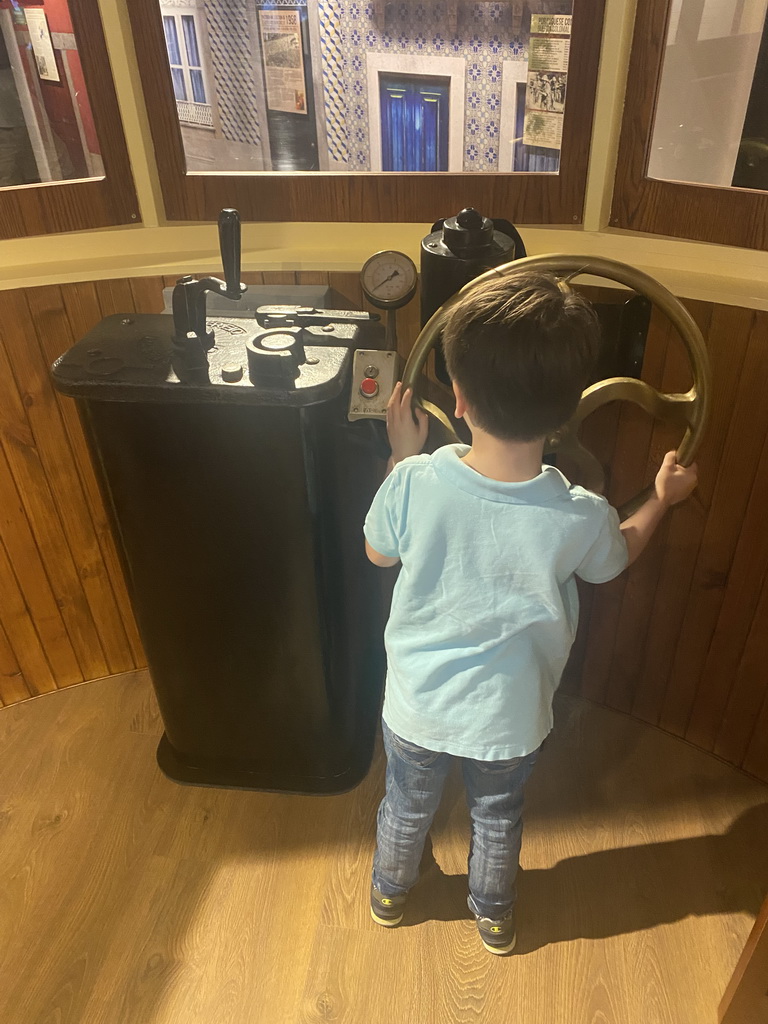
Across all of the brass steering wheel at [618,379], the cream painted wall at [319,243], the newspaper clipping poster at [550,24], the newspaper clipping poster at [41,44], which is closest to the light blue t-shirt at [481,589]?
the brass steering wheel at [618,379]

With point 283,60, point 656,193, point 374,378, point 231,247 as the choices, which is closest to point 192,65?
point 283,60

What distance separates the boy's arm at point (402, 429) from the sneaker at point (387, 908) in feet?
2.30

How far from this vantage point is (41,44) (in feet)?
4.87

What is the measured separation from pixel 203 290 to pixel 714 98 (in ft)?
→ 3.34

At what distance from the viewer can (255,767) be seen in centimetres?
170

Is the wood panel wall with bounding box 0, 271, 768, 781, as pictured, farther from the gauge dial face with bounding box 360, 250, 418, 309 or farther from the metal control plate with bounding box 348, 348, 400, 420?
the metal control plate with bounding box 348, 348, 400, 420

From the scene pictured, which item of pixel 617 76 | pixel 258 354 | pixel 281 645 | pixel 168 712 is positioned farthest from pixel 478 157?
pixel 168 712

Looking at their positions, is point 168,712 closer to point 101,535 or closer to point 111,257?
point 101,535

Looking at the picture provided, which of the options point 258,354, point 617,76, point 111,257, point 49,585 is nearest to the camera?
point 258,354

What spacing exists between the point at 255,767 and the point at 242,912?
0.30m

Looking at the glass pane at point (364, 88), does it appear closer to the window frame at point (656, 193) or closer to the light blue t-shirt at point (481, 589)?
the window frame at point (656, 193)

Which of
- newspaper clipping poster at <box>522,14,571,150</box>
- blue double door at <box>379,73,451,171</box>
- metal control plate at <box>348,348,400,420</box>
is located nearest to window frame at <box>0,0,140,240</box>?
blue double door at <box>379,73,451,171</box>

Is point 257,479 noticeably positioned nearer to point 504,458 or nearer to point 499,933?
point 504,458

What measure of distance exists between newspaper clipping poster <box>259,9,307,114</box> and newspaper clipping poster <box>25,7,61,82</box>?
43 centimetres
